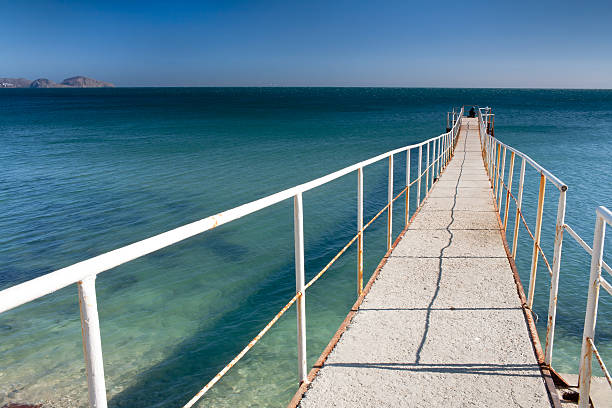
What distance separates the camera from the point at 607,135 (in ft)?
125

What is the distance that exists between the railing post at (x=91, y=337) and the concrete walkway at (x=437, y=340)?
1.66 m

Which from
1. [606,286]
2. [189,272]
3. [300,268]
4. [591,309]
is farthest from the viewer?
[189,272]

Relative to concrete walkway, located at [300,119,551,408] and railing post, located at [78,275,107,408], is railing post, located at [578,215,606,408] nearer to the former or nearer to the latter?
concrete walkway, located at [300,119,551,408]

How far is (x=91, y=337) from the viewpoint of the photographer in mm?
1325

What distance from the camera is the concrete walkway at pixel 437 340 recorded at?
2.85 m

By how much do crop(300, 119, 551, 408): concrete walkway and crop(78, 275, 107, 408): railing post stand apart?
166cm

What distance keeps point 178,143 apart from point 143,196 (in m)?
15.9

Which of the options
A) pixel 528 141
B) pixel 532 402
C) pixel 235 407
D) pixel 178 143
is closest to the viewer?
pixel 532 402

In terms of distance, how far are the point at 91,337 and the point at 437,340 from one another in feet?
9.22

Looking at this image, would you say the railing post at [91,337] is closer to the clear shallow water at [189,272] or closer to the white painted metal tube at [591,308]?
the white painted metal tube at [591,308]

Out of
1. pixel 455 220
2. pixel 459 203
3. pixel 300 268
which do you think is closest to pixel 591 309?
pixel 300 268

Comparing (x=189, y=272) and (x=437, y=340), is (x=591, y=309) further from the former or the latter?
(x=189, y=272)

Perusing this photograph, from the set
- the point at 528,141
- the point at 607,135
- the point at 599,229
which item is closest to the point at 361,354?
the point at 599,229

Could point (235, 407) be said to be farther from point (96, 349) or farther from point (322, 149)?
point (322, 149)
